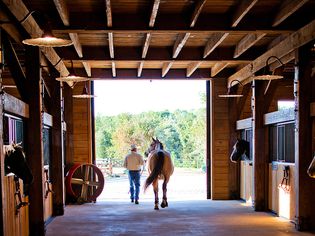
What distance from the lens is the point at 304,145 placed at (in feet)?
20.4

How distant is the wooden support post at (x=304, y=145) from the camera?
243 inches

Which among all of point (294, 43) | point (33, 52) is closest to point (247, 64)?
point (294, 43)

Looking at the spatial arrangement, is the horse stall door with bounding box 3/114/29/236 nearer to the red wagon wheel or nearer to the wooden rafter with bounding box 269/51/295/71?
the red wagon wheel

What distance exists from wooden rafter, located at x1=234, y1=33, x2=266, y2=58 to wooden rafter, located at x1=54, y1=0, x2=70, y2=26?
114 inches

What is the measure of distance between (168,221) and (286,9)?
3847 millimetres

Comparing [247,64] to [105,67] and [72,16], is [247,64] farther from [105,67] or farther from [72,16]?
[72,16]

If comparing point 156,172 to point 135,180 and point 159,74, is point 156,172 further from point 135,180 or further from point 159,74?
point 159,74

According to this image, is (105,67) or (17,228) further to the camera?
(105,67)

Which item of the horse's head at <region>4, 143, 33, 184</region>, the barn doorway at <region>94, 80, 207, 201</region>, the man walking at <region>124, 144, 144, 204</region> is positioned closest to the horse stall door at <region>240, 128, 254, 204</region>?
the man walking at <region>124, 144, 144, 204</region>

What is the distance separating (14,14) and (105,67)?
5.95 meters

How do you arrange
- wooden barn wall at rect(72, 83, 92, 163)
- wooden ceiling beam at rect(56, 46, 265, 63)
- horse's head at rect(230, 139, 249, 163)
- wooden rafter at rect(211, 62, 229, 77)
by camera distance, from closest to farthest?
wooden ceiling beam at rect(56, 46, 265, 63) → horse's head at rect(230, 139, 249, 163) → wooden rafter at rect(211, 62, 229, 77) → wooden barn wall at rect(72, 83, 92, 163)

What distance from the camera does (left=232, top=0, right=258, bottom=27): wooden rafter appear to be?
5.12 meters

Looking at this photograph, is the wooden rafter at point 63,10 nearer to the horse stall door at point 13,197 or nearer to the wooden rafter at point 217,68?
the horse stall door at point 13,197

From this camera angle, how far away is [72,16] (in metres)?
5.89
